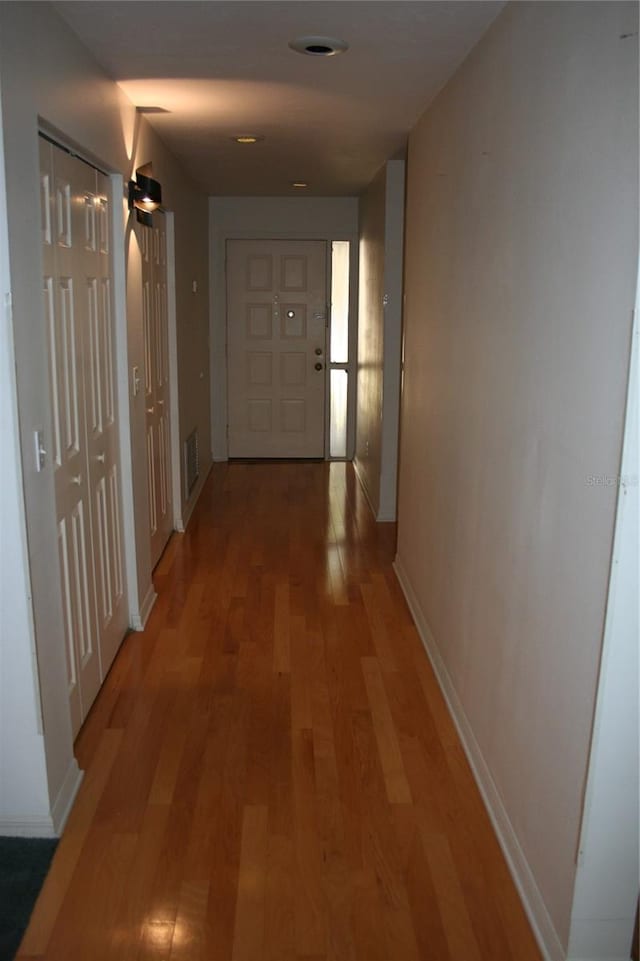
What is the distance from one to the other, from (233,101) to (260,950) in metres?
3.31

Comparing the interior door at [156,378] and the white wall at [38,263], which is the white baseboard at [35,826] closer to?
the white wall at [38,263]

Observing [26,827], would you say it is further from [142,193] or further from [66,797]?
[142,193]

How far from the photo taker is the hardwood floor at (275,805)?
2.14 metres

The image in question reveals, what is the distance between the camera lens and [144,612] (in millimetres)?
4102

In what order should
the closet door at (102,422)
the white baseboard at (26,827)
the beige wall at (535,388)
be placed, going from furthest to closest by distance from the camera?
the closet door at (102,422), the white baseboard at (26,827), the beige wall at (535,388)

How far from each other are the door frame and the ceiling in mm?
2461

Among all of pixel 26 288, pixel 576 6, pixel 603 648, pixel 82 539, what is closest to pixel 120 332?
pixel 82 539

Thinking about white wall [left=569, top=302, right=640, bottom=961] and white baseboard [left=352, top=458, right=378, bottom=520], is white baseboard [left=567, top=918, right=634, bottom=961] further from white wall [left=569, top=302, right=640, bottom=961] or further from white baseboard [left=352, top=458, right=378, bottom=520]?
white baseboard [left=352, top=458, right=378, bottom=520]

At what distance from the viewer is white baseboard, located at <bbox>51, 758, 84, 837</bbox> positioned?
2.50m

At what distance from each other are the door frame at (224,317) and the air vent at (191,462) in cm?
140

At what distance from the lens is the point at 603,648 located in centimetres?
172

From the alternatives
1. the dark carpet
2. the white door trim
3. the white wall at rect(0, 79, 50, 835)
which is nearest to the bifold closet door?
the white wall at rect(0, 79, 50, 835)

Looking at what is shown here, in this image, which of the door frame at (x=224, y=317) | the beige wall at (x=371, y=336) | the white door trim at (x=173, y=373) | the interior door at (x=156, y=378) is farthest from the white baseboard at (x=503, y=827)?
the door frame at (x=224, y=317)

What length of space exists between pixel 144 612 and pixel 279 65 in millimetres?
2501
